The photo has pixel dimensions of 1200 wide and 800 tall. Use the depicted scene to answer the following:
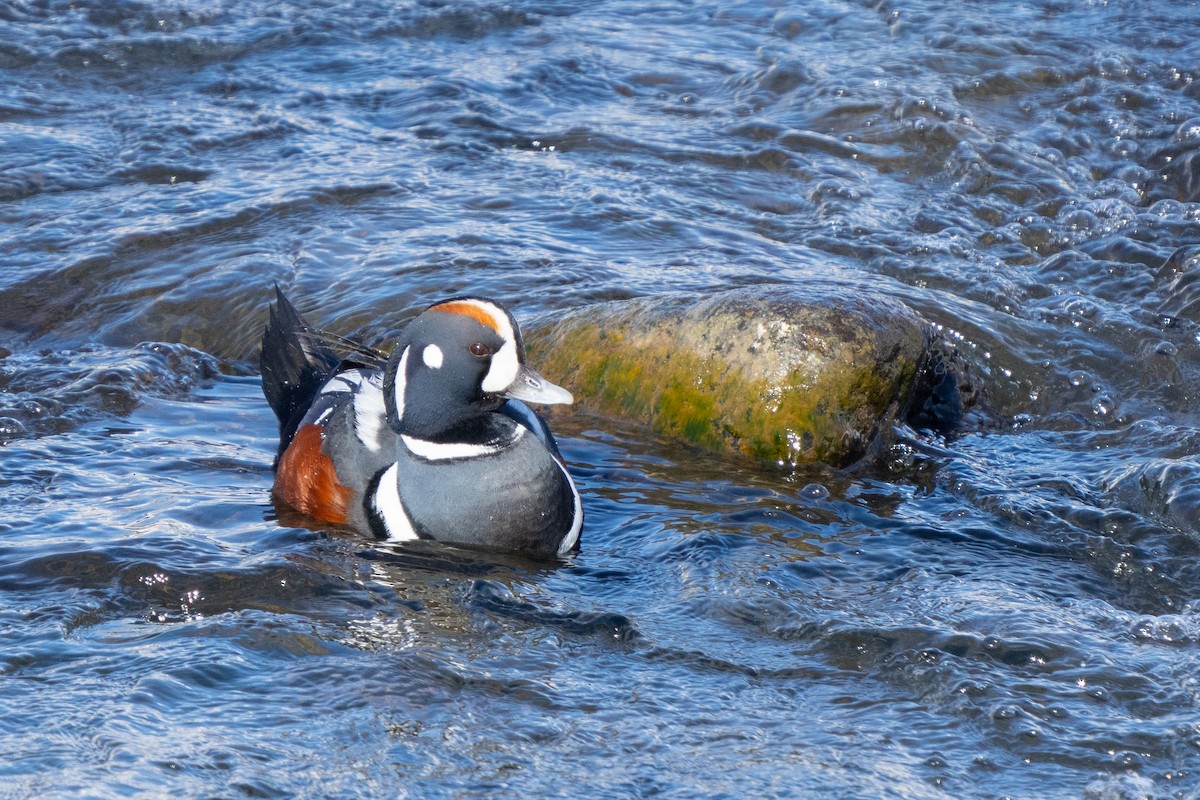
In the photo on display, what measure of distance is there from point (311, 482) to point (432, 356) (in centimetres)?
72

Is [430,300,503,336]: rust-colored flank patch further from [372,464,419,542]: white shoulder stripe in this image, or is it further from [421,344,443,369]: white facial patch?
[372,464,419,542]: white shoulder stripe

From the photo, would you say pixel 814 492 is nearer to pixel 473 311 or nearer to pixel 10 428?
pixel 473 311

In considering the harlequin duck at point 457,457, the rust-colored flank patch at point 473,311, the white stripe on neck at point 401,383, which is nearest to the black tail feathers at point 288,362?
the harlequin duck at point 457,457

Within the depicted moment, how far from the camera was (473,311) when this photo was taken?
4934 millimetres

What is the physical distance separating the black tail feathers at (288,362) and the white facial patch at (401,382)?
881 mm

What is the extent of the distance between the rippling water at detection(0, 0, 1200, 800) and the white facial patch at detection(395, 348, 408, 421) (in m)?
0.51

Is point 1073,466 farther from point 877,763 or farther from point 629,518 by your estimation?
point 877,763

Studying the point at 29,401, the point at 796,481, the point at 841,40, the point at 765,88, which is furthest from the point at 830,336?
the point at 841,40

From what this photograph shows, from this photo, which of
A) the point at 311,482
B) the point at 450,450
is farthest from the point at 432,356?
the point at 311,482

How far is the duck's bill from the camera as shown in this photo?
4.97 meters

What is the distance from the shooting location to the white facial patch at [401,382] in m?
5.03

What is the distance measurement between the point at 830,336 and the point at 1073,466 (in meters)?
1.11

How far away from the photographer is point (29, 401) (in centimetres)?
611

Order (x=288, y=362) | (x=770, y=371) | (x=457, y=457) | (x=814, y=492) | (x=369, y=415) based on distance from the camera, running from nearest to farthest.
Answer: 1. (x=457, y=457)
2. (x=369, y=415)
3. (x=814, y=492)
4. (x=770, y=371)
5. (x=288, y=362)
